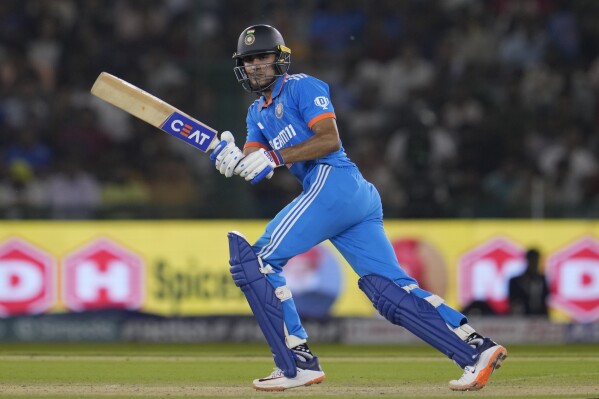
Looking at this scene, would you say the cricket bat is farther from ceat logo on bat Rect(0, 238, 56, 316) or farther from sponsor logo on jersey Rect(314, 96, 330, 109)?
ceat logo on bat Rect(0, 238, 56, 316)

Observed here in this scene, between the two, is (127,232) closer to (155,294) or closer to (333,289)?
(155,294)

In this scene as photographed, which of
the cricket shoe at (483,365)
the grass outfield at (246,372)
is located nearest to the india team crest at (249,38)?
the grass outfield at (246,372)

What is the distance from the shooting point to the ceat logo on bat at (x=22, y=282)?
1059cm

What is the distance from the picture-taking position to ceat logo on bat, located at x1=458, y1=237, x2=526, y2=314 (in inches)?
424

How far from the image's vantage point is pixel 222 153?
20.3 ft

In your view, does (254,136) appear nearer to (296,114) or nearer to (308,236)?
(296,114)

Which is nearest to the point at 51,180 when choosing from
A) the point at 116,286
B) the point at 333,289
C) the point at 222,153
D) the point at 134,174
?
the point at 134,174

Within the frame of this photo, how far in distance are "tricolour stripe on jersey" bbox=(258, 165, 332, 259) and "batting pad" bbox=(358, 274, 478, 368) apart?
481 mm

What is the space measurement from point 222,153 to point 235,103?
5.61 metres

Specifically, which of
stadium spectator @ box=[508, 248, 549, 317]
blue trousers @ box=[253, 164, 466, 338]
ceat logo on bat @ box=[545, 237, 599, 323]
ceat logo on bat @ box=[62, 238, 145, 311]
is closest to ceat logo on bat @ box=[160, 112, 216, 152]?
blue trousers @ box=[253, 164, 466, 338]

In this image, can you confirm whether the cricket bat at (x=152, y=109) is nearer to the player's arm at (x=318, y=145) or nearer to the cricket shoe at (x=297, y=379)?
the player's arm at (x=318, y=145)

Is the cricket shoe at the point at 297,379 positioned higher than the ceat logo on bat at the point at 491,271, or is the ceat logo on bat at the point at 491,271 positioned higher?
the ceat logo on bat at the point at 491,271

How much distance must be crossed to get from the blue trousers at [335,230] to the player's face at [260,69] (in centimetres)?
54

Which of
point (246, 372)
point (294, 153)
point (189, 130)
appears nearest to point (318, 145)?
point (294, 153)
